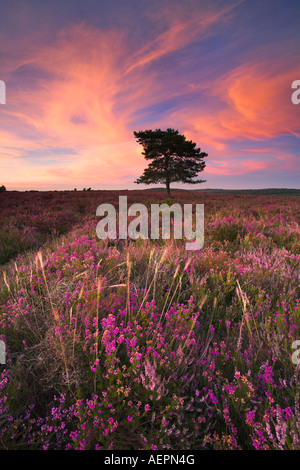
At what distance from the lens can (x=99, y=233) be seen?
6.22 metres

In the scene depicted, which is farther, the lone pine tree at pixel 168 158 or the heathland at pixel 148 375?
the lone pine tree at pixel 168 158

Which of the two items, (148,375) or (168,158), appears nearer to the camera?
(148,375)

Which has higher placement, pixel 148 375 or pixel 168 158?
pixel 168 158

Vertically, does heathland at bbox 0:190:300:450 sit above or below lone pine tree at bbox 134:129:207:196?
below

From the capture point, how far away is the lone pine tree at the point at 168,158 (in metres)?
27.6

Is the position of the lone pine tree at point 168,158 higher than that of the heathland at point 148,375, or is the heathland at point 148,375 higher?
the lone pine tree at point 168,158

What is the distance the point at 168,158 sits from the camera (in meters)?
28.3

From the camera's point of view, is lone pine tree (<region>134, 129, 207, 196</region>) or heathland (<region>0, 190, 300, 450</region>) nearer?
heathland (<region>0, 190, 300, 450</region>)

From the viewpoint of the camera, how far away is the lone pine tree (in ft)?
90.6
